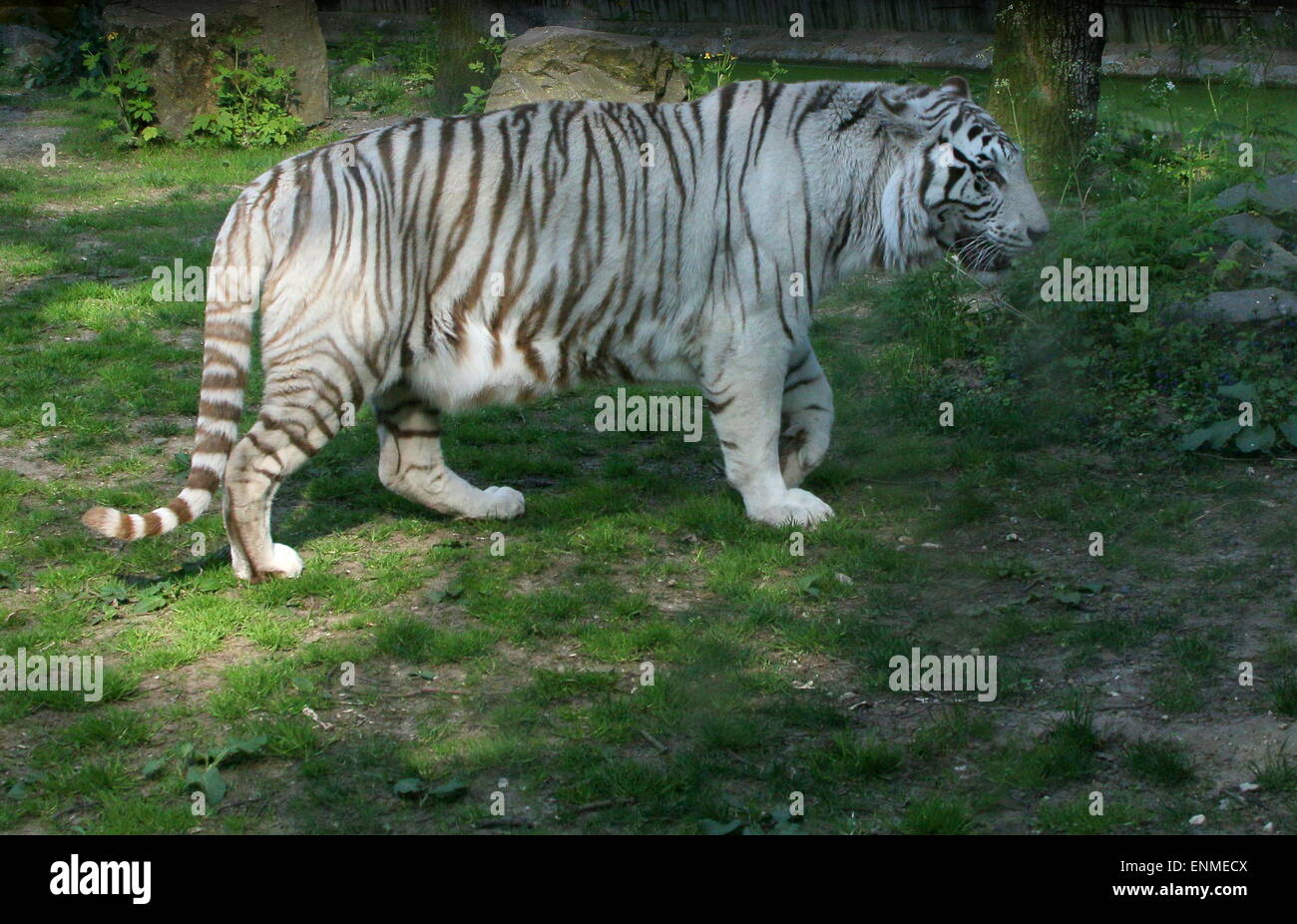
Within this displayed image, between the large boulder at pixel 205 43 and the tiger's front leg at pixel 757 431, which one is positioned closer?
the tiger's front leg at pixel 757 431

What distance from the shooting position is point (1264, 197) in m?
7.88

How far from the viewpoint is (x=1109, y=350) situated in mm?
7008

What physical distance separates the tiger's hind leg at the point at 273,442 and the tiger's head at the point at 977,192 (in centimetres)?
255

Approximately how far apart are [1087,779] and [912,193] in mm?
2606

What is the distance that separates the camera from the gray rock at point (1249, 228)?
7.42 metres

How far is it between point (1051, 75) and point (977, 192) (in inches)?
136

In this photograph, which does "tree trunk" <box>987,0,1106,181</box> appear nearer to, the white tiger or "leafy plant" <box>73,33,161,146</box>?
the white tiger

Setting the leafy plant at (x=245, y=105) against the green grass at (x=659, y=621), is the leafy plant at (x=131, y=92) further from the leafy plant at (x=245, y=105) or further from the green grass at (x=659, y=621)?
the green grass at (x=659, y=621)

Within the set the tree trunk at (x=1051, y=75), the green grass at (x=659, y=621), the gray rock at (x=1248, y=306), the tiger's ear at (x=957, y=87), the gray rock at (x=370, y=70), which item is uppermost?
the gray rock at (x=370, y=70)

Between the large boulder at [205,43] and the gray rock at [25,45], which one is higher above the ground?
the gray rock at [25,45]

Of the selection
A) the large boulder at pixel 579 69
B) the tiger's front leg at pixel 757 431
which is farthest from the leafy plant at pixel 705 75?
the tiger's front leg at pixel 757 431

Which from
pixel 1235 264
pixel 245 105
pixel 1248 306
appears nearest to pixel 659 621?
pixel 1248 306

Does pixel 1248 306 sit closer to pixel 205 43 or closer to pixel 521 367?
pixel 521 367

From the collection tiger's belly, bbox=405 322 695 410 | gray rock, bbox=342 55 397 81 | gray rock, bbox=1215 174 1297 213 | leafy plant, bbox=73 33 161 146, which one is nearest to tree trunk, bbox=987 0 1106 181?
gray rock, bbox=1215 174 1297 213
